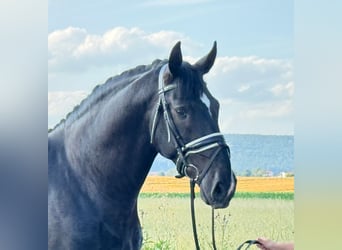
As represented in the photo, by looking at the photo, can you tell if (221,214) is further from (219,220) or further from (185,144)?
(185,144)

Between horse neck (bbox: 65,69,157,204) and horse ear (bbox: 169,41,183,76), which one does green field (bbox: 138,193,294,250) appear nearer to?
horse neck (bbox: 65,69,157,204)

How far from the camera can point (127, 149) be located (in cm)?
221

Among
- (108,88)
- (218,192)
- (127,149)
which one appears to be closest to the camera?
(218,192)

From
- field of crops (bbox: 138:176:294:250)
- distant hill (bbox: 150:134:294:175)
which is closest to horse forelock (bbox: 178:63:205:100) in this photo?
distant hill (bbox: 150:134:294:175)

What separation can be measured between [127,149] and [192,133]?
0.94ft

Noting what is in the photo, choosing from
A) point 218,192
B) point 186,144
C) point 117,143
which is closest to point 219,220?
point 218,192

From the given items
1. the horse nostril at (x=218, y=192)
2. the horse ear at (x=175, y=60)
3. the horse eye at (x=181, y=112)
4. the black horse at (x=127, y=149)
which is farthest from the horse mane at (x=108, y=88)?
the horse nostril at (x=218, y=192)

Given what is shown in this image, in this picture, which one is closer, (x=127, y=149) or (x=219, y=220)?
(x=127, y=149)

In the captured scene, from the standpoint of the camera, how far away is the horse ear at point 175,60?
2113 mm

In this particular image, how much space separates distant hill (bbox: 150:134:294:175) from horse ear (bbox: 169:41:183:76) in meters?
0.40

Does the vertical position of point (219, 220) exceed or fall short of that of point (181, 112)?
it falls short

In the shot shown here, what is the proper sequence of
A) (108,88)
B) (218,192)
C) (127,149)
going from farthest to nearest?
(108,88)
(127,149)
(218,192)

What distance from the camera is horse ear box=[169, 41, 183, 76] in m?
2.11
